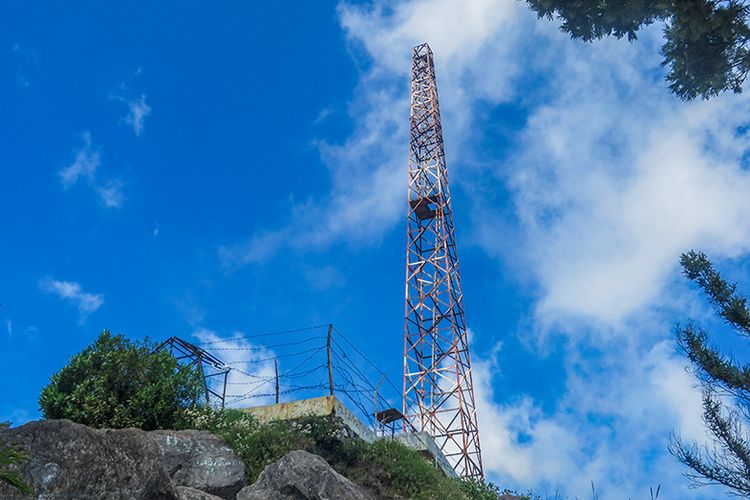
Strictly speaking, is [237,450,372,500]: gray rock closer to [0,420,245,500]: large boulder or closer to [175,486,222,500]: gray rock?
[175,486,222,500]: gray rock

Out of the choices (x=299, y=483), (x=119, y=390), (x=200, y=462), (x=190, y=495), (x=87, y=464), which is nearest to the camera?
(x=87, y=464)

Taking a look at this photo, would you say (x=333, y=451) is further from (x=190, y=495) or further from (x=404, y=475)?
(x=190, y=495)

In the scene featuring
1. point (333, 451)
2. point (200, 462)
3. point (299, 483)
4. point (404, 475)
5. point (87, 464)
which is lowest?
point (87, 464)

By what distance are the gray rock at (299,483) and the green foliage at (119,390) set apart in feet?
11.8

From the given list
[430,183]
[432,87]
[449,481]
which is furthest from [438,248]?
[449,481]

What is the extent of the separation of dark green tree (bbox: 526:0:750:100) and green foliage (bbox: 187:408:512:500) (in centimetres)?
1026

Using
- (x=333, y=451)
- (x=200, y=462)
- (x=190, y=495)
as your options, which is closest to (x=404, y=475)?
(x=333, y=451)

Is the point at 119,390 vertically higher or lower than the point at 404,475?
higher

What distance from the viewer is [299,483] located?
1341cm

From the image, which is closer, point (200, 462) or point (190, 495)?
point (190, 495)

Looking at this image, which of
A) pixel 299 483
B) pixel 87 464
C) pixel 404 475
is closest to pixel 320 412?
pixel 404 475

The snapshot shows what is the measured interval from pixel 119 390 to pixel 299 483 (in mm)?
5538

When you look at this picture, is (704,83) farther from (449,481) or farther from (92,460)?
(449,481)

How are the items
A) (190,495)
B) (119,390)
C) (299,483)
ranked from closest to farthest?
(190,495) < (299,483) < (119,390)
